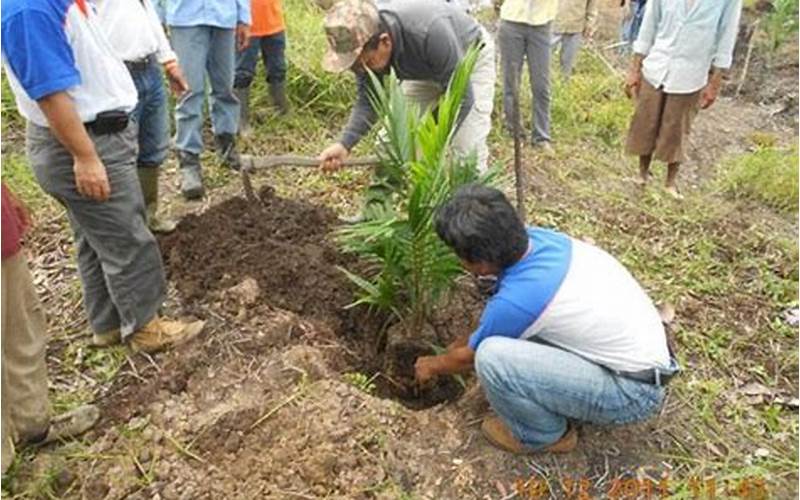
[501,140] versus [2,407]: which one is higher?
[2,407]

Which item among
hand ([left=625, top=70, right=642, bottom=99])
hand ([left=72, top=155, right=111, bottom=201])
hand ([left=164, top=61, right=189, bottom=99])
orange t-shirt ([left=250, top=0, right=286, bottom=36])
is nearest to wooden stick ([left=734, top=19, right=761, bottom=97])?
hand ([left=625, top=70, right=642, bottom=99])

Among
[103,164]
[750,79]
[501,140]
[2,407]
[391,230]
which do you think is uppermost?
[103,164]

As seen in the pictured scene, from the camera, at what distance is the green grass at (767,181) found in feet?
16.9

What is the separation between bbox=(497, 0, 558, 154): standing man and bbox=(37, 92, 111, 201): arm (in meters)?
3.06

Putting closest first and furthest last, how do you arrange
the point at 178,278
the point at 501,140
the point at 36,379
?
the point at 36,379 → the point at 178,278 → the point at 501,140

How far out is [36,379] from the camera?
2.52 m

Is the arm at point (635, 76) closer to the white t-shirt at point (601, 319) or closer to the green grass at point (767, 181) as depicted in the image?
the green grass at point (767, 181)

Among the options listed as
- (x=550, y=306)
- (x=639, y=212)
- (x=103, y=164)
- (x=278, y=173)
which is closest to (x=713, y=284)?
(x=639, y=212)

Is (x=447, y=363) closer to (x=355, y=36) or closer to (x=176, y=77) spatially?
(x=355, y=36)

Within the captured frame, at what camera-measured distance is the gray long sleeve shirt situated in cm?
324

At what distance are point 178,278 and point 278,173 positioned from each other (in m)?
1.22

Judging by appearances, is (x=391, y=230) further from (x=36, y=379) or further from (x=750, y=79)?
(x=750, y=79)

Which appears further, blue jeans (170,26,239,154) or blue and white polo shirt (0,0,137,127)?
blue jeans (170,26,239,154)

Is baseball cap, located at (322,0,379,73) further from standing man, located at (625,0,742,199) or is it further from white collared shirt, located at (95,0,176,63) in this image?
standing man, located at (625,0,742,199)
